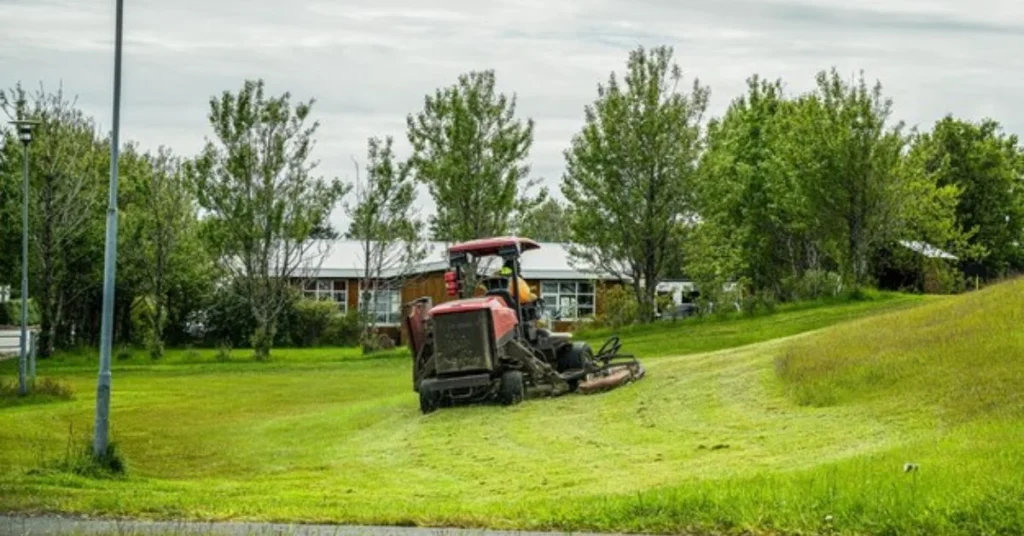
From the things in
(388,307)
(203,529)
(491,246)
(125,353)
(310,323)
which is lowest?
(203,529)

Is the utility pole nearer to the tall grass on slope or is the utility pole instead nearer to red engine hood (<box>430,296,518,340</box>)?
red engine hood (<box>430,296,518,340</box>)

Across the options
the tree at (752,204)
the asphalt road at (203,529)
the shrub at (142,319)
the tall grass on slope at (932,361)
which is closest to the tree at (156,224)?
the shrub at (142,319)

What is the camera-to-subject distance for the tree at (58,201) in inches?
2183

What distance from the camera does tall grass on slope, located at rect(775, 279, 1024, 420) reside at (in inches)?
830

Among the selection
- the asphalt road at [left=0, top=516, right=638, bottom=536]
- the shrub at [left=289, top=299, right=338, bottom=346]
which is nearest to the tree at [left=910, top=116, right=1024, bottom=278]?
the shrub at [left=289, top=299, right=338, bottom=346]

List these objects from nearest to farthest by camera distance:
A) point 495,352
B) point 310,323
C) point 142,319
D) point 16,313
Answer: point 495,352 < point 16,313 < point 142,319 < point 310,323

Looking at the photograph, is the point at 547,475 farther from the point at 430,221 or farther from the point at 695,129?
the point at 430,221

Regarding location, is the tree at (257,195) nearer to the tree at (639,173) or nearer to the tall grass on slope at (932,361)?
the tree at (639,173)

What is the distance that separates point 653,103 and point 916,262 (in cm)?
1668

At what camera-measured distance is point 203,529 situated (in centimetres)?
1434

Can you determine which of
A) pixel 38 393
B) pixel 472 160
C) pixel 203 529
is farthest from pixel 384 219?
pixel 203 529

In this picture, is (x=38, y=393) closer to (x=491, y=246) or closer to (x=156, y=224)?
(x=491, y=246)

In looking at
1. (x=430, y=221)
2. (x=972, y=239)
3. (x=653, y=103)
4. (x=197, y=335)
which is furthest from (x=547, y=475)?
(x=972, y=239)

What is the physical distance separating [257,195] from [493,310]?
31.3 meters
